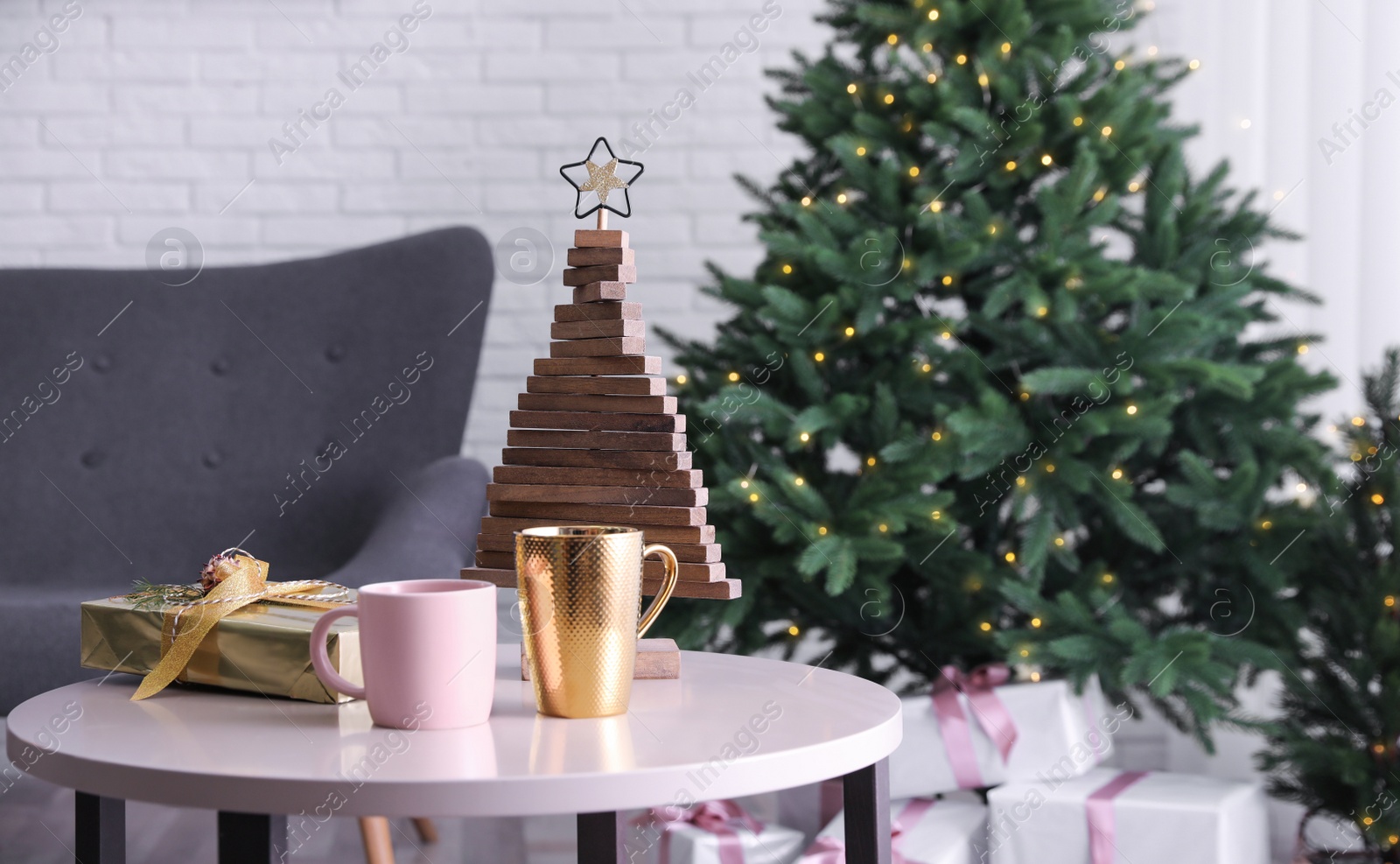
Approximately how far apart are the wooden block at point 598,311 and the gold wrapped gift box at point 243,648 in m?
0.26

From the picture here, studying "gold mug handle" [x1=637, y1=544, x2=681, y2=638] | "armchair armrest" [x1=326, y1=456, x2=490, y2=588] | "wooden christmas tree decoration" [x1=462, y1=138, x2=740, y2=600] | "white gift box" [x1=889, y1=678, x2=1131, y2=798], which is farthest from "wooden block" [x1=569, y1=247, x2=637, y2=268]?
"white gift box" [x1=889, y1=678, x2=1131, y2=798]

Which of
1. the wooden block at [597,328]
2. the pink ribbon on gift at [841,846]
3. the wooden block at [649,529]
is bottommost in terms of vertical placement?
the pink ribbon on gift at [841,846]

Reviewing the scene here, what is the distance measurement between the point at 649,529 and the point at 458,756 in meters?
0.25

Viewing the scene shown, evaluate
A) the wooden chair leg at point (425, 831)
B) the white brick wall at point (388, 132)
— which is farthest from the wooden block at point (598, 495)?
the white brick wall at point (388, 132)

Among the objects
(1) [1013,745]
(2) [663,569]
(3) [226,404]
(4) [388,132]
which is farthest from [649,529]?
(4) [388,132]

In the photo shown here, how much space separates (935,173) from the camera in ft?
4.71

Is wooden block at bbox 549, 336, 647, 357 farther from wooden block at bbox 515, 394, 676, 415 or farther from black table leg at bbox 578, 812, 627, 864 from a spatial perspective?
black table leg at bbox 578, 812, 627, 864

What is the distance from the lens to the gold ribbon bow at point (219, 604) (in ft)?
2.40

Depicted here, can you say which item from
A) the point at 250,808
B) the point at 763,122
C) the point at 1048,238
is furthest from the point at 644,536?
the point at 763,122

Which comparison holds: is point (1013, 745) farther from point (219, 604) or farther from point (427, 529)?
point (219, 604)

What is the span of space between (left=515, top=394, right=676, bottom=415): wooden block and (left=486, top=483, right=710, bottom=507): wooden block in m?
0.06

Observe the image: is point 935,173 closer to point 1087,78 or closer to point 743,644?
point 1087,78

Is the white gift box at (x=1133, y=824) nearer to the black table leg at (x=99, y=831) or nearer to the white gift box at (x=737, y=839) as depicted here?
the white gift box at (x=737, y=839)

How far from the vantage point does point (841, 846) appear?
122cm
